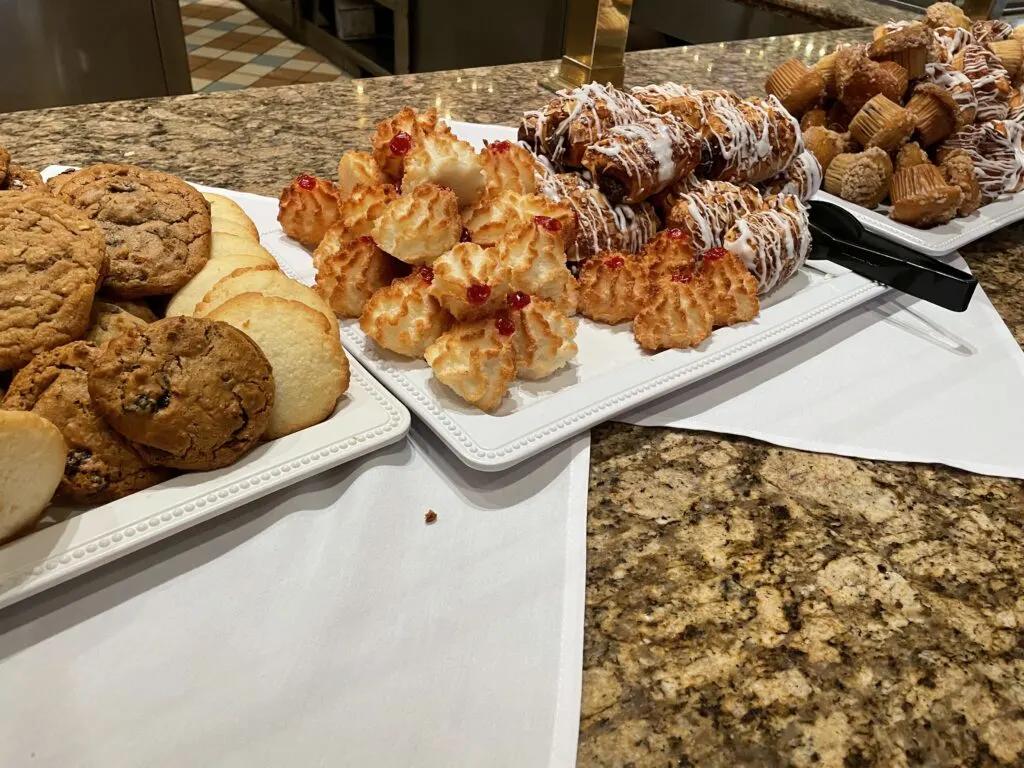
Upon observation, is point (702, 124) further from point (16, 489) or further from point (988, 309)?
point (16, 489)

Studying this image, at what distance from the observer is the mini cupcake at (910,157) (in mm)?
1509

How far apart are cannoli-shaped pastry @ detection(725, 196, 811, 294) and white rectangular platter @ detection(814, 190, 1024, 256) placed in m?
0.29

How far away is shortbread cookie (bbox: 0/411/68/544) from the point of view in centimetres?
62

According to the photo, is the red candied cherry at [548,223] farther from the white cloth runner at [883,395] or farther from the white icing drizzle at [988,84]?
the white icing drizzle at [988,84]

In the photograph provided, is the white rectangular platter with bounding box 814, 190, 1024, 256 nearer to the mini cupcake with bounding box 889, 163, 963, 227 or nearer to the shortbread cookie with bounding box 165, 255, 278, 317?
the mini cupcake with bounding box 889, 163, 963, 227

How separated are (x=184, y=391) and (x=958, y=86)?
1635mm

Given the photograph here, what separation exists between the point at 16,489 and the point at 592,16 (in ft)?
5.72

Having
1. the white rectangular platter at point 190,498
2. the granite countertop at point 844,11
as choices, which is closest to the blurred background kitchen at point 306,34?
the granite countertop at point 844,11

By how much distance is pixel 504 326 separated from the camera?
0.93 metres

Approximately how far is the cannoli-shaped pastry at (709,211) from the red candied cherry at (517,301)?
37cm

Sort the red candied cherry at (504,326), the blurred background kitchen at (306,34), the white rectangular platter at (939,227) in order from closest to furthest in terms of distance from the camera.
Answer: the red candied cherry at (504,326), the white rectangular platter at (939,227), the blurred background kitchen at (306,34)

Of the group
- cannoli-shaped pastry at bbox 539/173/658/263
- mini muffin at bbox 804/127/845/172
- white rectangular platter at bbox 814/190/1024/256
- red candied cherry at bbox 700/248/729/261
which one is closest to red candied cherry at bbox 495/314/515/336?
cannoli-shaped pastry at bbox 539/173/658/263

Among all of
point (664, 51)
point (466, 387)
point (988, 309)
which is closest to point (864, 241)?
point (988, 309)

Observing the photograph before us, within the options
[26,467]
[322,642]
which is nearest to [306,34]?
[26,467]
